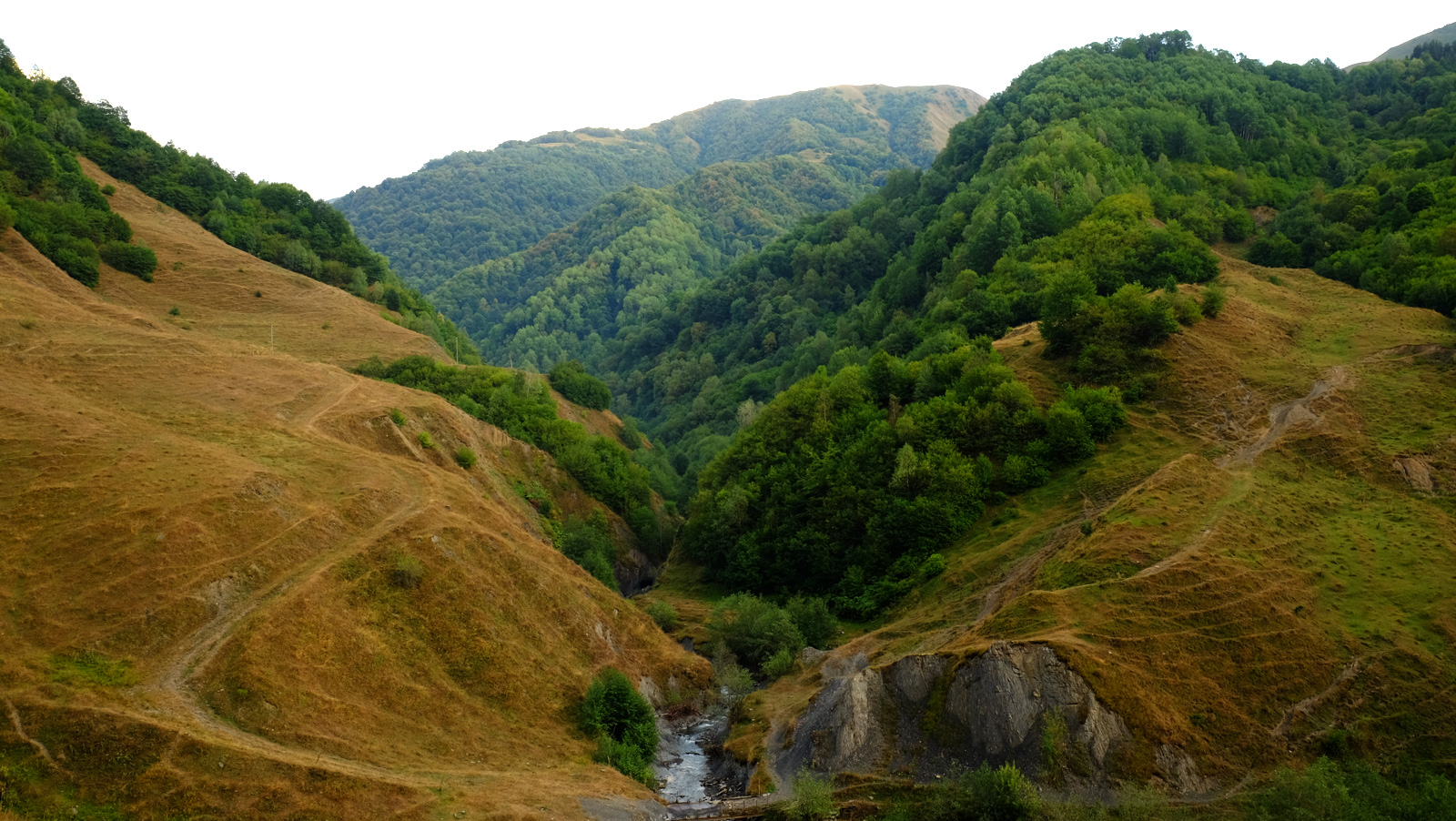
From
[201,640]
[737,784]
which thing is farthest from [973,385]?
[201,640]

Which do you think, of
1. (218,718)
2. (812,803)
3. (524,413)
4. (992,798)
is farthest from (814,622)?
(524,413)

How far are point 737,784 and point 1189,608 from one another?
2196 centimetres

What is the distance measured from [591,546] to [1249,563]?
47.7m

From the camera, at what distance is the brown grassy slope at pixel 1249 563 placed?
36188mm

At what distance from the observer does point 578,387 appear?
11212 centimetres

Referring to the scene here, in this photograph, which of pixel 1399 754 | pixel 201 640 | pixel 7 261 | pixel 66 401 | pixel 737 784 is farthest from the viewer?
pixel 7 261

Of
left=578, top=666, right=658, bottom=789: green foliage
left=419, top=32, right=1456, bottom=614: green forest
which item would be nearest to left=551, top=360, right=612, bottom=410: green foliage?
left=419, top=32, right=1456, bottom=614: green forest

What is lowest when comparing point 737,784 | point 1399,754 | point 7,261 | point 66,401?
point 737,784

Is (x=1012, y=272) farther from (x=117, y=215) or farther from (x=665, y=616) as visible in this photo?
(x=117, y=215)

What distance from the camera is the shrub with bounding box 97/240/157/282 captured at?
81.8 metres

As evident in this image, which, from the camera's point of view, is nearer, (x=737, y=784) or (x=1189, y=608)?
(x=1189, y=608)

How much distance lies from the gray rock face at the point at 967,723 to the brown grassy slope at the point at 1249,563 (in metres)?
1.00

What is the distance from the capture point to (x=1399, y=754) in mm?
34688

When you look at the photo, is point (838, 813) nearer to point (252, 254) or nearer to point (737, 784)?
point (737, 784)
